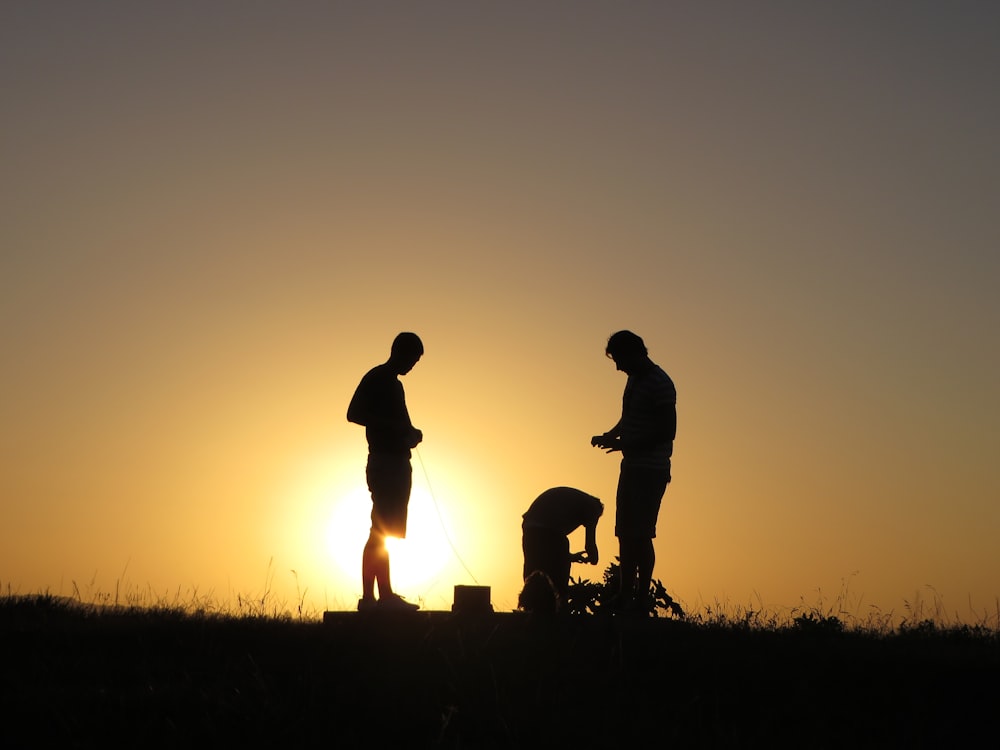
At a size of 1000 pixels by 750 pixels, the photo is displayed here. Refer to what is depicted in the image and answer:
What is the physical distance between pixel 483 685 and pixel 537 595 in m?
3.67

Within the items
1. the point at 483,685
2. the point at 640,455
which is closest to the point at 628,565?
the point at 640,455

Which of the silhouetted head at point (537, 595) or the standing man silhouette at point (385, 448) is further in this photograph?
the silhouetted head at point (537, 595)

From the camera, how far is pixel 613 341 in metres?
10.0

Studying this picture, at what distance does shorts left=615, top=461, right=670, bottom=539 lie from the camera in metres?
9.78

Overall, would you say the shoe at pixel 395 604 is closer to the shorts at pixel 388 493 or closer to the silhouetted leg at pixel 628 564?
the shorts at pixel 388 493

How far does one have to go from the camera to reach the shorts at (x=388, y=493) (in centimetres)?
975

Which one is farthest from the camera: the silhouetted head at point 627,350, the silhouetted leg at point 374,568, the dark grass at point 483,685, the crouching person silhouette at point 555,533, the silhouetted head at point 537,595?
the crouching person silhouette at point 555,533

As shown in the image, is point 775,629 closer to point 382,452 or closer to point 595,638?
point 595,638

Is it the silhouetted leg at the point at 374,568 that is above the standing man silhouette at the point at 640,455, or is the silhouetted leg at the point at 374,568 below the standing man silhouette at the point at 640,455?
below

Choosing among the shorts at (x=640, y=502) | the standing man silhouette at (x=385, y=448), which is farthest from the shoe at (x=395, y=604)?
the shorts at (x=640, y=502)

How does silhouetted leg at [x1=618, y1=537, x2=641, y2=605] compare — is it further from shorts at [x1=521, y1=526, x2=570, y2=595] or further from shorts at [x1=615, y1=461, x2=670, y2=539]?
shorts at [x1=521, y1=526, x2=570, y2=595]

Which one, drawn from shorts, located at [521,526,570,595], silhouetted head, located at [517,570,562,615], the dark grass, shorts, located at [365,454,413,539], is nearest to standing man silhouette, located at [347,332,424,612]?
shorts, located at [365,454,413,539]

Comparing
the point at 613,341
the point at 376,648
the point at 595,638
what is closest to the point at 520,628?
the point at 595,638

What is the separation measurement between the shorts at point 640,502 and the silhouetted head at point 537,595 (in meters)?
0.93
